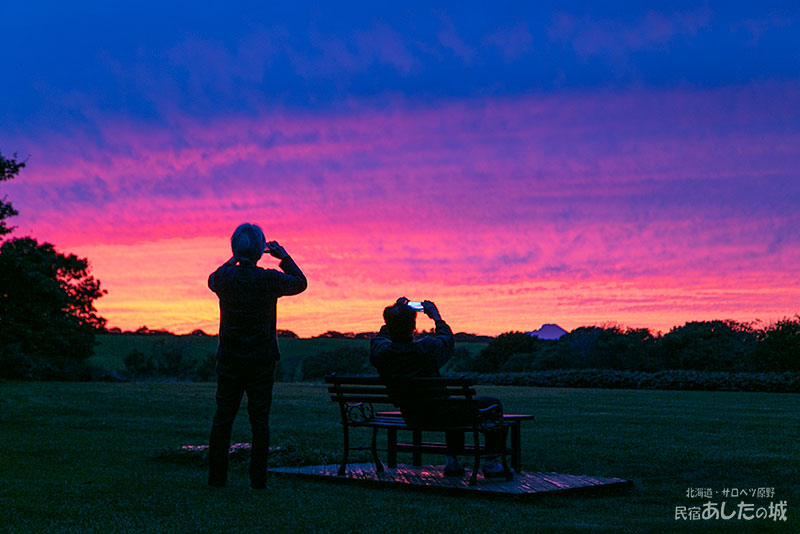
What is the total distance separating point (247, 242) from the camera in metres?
8.72

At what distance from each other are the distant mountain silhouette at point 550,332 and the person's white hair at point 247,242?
146 feet

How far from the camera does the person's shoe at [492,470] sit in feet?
30.7

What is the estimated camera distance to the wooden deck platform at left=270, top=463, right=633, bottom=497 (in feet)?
28.1

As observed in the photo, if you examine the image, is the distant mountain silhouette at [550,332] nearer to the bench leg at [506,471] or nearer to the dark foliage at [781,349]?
the dark foliage at [781,349]

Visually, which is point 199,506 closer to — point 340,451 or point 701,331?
point 340,451

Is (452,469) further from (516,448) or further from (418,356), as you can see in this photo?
(418,356)

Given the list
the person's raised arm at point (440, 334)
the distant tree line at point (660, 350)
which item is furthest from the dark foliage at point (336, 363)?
the person's raised arm at point (440, 334)

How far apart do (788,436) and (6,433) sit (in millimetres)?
13498

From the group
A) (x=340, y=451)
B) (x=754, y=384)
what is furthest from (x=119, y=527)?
(x=754, y=384)

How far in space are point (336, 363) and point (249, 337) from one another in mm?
43149

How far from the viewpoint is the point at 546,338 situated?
52.6 meters

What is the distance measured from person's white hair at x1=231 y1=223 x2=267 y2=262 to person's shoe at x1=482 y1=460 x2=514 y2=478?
319 centimetres
